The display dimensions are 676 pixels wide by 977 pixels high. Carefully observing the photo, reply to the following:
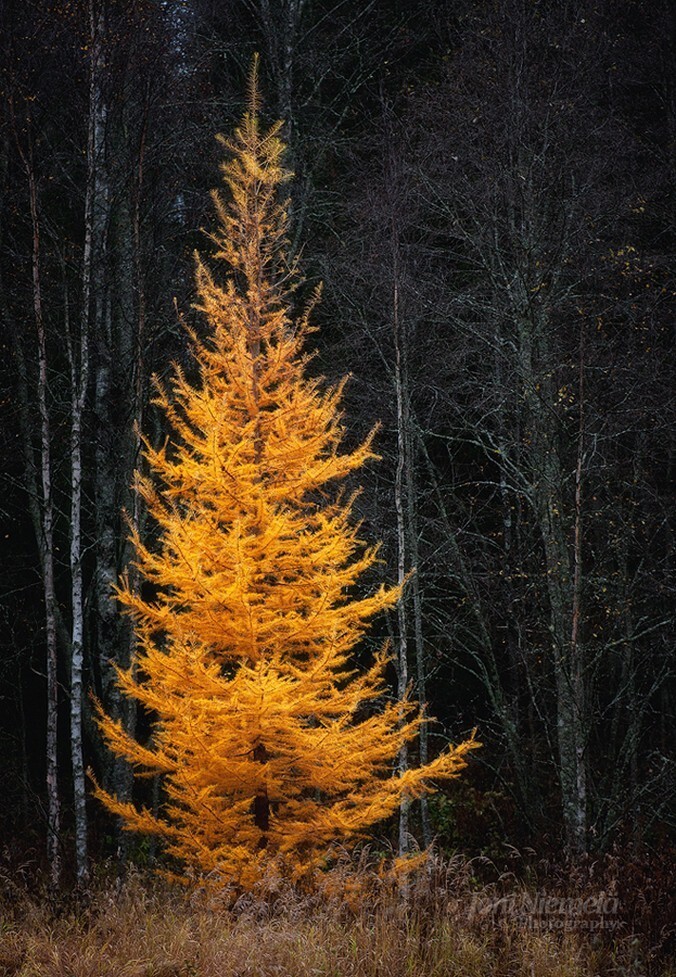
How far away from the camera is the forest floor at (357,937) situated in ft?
15.1

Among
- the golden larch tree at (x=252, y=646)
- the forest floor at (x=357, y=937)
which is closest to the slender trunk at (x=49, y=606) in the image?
the golden larch tree at (x=252, y=646)

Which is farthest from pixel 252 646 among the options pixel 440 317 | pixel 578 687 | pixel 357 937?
pixel 440 317

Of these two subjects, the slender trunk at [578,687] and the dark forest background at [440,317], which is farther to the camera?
the dark forest background at [440,317]

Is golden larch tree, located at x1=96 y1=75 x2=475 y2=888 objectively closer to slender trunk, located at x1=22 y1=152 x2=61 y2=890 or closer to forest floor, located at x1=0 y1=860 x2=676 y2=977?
slender trunk, located at x1=22 y1=152 x2=61 y2=890

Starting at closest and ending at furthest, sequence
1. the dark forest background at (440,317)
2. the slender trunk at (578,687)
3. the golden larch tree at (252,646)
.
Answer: the golden larch tree at (252,646) < the slender trunk at (578,687) < the dark forest background at (440,317)

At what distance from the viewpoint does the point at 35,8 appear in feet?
31.8

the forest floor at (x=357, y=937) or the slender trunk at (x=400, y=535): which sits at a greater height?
the slender trunk at (x=400, y=535)

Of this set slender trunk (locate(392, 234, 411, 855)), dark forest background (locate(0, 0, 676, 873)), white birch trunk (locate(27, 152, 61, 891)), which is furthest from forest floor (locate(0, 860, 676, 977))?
slender trunk (locate(392, 234, 411, 855))

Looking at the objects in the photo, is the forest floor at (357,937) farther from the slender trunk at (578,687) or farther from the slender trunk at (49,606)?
the slender trunk at (578,687)

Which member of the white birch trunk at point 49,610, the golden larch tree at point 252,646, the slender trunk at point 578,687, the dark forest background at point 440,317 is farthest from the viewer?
the dark forest background at point 440,317

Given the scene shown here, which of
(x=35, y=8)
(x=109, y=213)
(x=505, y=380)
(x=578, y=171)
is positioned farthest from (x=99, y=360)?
(x=578, y=171)

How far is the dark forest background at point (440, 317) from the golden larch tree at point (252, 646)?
1318mm

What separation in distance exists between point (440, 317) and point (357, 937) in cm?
824

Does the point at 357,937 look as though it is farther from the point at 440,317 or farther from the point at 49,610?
the point at 440,317
